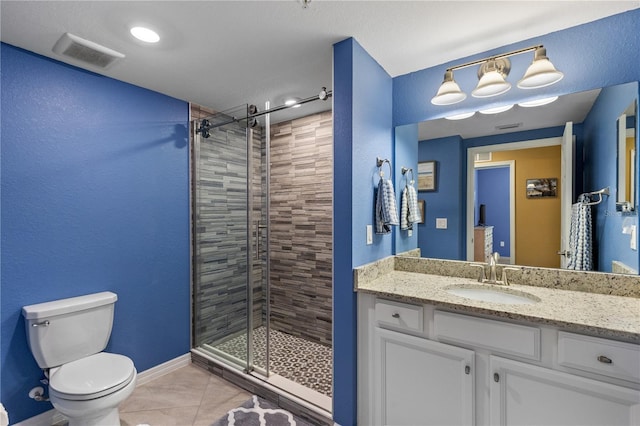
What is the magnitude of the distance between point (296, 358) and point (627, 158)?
2.60 metres

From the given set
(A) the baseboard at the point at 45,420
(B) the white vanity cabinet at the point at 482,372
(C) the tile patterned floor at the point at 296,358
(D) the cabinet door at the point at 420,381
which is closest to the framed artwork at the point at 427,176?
(B) the white vanity cabinet at the point at 482,372

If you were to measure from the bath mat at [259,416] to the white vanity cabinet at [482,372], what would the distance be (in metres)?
0.49

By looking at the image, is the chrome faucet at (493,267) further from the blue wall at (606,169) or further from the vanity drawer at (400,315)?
the vanity drawer at (400,315)

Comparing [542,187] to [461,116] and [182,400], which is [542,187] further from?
[182,400]

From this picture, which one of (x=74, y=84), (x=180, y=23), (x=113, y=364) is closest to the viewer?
(x=180, y=23)

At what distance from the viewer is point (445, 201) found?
2096mm

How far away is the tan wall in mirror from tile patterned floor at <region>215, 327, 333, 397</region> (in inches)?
62.7

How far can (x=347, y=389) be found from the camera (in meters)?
1.74

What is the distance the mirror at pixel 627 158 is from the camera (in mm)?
1483

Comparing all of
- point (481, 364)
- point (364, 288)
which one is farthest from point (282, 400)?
point (481, 364)

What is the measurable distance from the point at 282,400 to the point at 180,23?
91.8 inches

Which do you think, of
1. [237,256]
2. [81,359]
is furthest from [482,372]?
[81,359]

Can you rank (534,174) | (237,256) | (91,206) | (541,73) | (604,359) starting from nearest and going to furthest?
(604,359), (541,73), (534,174), (91,206), (237,256)

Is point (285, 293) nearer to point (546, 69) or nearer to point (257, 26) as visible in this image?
point (257, 26)
